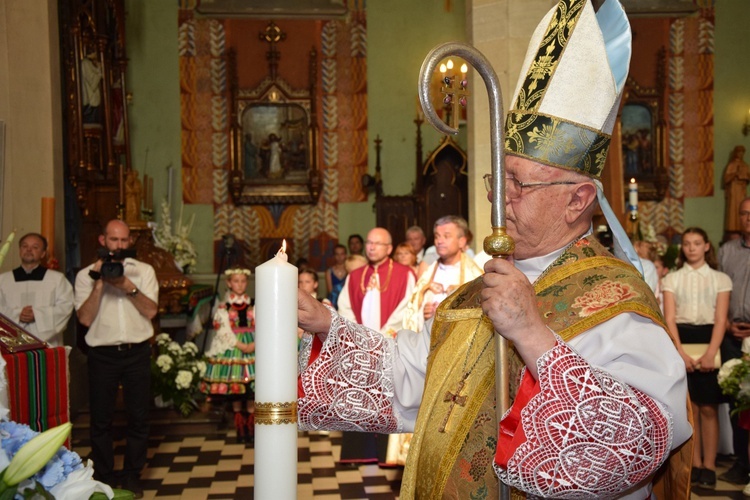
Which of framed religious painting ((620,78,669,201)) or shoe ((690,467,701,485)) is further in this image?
framed religious painting ((620,78,669,201))

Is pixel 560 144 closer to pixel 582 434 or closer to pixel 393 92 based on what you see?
pixel 582 434

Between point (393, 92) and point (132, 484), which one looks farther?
point (393, 92)

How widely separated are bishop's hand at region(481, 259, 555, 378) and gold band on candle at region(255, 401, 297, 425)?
0.54m

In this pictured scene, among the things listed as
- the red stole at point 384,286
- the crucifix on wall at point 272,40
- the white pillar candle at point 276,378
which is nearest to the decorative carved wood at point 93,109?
the crucifix on wall at point 272,40

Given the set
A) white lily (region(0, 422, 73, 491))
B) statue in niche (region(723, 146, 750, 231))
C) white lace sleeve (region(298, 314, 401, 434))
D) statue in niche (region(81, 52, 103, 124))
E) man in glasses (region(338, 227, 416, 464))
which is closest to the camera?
white lily (region(0, 422, 73, 491))

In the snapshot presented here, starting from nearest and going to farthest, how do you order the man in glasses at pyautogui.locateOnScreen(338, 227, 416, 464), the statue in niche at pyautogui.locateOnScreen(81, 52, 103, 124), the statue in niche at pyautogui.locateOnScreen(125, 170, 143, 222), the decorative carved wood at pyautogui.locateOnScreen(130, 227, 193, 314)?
the man in glasses at pyautogui.locateOnScreen(338, 227, 416, 464)
the decorative carved wood at pyautogui.locateOnScreen(130, 227, 193, 314)
the statue in niche at pyautogui.locateOnScreen(125, 170, 143, 222)
the statue in niche at pyautogui.locateOnScreen(81, 52, 103, 124)

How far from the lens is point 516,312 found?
155 centimetres

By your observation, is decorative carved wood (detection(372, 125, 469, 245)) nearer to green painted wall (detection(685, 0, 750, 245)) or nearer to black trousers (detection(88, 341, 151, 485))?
green painted wall (detection(685, 0, 750, 245))

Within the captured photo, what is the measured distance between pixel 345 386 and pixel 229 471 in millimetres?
4520

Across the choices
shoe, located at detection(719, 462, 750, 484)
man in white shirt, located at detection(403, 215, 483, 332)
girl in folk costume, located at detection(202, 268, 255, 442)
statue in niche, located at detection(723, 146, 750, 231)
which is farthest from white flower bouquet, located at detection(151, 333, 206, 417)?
statue in niche, located at detection(723, 146, 750, 231)

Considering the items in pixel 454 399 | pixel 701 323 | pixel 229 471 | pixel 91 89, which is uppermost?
pixel 91 89

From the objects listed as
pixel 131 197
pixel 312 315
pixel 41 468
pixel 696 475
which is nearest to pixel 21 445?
pixel 41 468

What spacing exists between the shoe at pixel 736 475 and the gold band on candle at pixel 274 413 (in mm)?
5414

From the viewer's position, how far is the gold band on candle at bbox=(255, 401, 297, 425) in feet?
3.78
